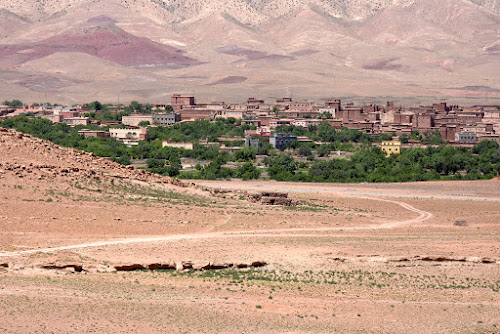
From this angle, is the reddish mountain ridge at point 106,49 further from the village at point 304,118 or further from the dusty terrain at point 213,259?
the dusty terrain at point 213,259

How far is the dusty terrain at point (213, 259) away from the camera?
54.0 ft

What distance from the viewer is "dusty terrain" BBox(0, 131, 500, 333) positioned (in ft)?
54.0

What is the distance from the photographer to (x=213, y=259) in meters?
21.1

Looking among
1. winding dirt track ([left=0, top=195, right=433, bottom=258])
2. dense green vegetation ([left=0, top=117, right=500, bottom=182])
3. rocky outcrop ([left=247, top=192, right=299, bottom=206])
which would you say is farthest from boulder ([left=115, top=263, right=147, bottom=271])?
dense green vegetation ([left=0, top=117, right=500, bottom=182])

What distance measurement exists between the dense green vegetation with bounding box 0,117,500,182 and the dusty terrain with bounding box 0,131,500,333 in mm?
16432

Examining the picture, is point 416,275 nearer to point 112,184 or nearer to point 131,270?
point 131,270

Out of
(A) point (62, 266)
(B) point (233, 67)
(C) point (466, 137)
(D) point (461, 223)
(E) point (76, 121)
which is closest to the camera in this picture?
(A) point (62, 266)

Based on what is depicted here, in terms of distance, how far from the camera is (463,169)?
5641 cm

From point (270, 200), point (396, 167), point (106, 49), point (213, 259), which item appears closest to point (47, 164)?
point (270, 200)

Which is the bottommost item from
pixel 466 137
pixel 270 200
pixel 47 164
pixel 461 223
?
pixel 461 223

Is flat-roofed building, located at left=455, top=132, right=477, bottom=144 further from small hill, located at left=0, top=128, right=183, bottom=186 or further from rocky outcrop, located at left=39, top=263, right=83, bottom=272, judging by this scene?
rocky outcrop, located at left=39, top=263, right=83, bottom=272

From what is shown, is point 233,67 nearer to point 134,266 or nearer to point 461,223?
point 461,223

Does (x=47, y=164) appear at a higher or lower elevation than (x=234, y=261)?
higher

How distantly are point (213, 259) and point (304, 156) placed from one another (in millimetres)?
46543
